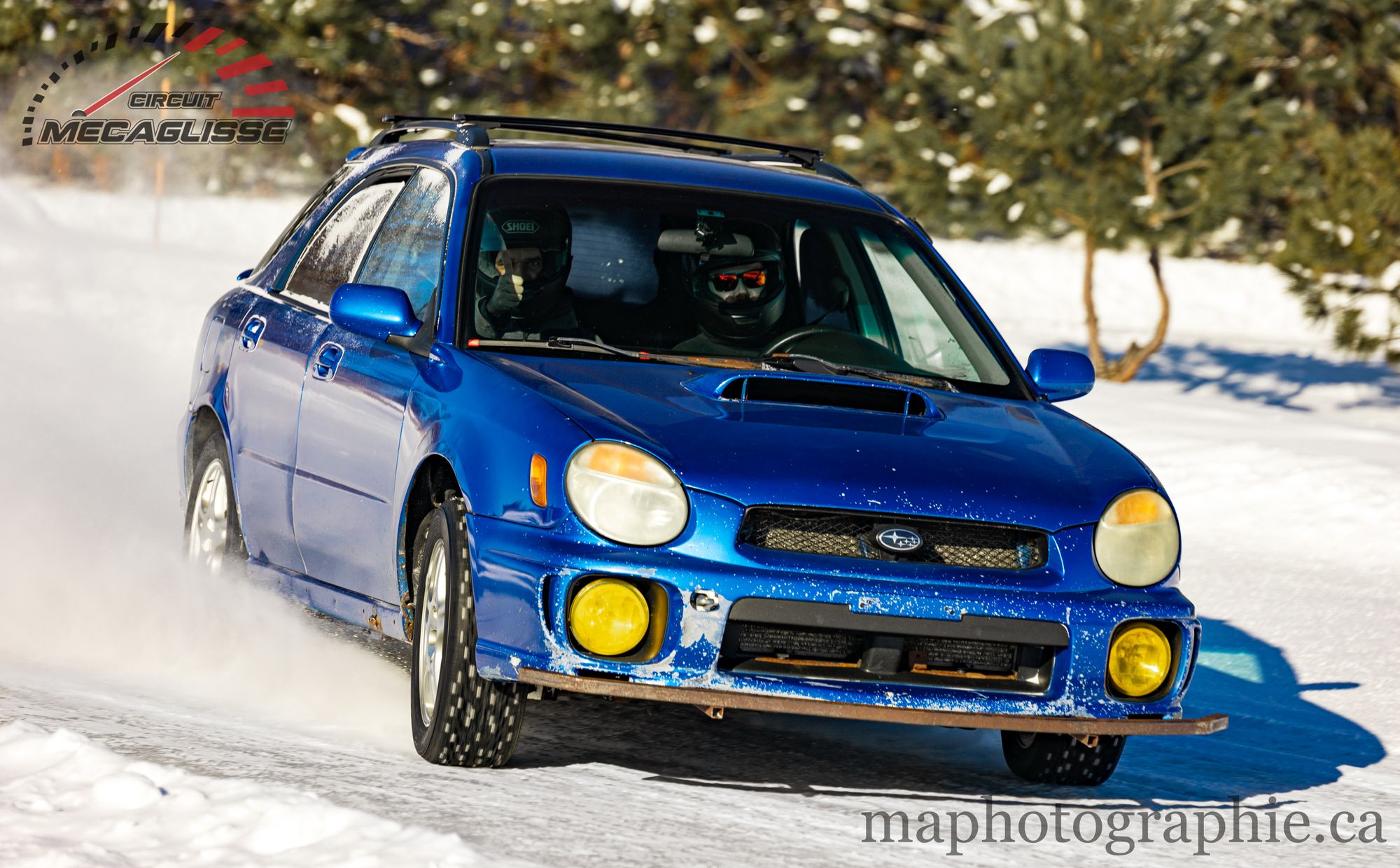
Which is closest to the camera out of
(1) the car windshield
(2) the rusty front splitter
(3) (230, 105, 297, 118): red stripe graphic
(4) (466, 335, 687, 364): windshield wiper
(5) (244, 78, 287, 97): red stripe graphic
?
(2) the rusty front splitter

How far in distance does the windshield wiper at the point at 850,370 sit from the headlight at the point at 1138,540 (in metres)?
0.88

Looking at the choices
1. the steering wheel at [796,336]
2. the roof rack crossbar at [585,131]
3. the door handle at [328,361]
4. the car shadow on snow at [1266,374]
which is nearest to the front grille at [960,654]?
the steering wheel at [796,336]

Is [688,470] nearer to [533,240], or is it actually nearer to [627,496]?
[627,496]

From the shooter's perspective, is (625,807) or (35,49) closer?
(625,807)

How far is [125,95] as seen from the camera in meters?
30.2

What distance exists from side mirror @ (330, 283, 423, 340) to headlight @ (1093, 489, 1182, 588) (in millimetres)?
1942

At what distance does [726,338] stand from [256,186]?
25.0 metres

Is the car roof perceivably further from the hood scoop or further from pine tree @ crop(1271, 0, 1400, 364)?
pine tree @ crop(1271, 0, 1400, 364)

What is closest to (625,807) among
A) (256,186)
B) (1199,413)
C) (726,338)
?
(726,338)

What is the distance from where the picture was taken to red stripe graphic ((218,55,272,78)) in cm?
3028

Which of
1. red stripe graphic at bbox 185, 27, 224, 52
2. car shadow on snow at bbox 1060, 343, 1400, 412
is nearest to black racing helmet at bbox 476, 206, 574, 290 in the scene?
car shadow on snow at bbox 1060, 343, 1400, 412

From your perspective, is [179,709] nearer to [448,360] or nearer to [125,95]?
[448,360]

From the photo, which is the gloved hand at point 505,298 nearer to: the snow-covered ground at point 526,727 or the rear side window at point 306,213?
the snow-covered ground at point 526,727

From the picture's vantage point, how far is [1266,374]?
76.1 feet
